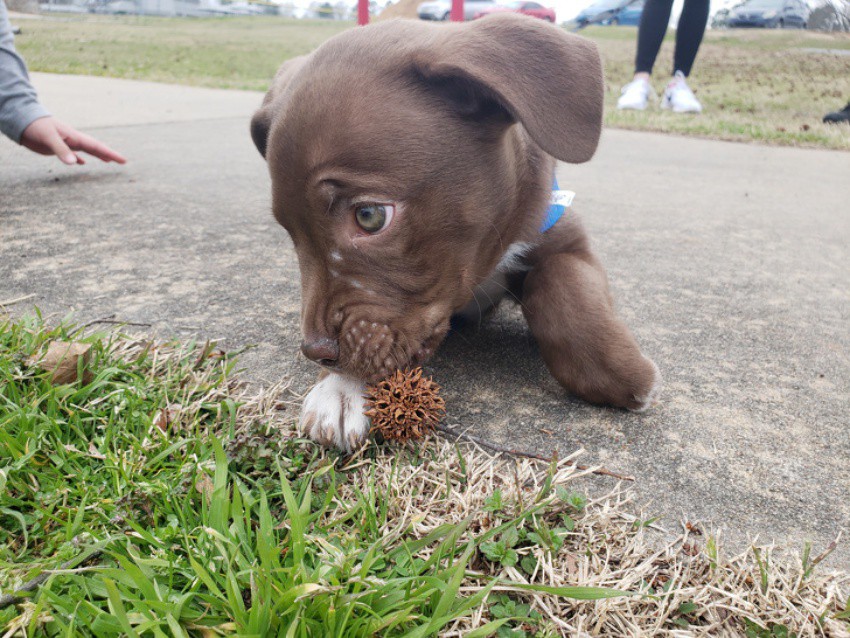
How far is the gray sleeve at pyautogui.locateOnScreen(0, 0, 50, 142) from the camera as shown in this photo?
4.11 metres

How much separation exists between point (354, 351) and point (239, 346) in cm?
67

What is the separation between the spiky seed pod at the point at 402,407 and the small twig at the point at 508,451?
10cm

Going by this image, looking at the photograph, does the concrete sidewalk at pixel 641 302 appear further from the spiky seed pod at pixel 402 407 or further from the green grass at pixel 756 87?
the green grass at pixel 756 87

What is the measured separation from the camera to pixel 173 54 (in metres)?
19.3

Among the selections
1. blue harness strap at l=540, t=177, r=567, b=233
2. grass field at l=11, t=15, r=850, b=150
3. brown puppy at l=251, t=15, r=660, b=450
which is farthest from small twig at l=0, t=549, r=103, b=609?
grass field at l=11, t=15, r=850, b=150

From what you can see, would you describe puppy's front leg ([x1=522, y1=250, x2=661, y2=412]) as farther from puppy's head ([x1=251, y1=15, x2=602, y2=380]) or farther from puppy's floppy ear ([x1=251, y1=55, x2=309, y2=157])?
puppy's floppy ear ([x1=251, y1=55, x2=309, y2=157])

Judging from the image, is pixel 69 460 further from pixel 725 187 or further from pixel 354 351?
pixel 725 187

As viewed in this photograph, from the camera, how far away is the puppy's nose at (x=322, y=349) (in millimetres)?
1826

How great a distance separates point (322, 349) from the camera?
1.83 m

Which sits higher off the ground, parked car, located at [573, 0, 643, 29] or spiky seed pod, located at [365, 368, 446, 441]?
parked car, located at [573, 0, 643, 29]

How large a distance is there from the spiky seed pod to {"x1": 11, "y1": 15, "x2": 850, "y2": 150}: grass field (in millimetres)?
6439

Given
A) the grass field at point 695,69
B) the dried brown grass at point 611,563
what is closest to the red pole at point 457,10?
the dried brown grass at point 611,563

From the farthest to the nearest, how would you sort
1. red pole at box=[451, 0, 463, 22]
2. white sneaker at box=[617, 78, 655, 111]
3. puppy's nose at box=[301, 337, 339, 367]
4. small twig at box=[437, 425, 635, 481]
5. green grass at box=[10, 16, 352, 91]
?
1. green grass at box=[10, 16, 352, 91]
2. white sneaker at box=[617, 78, 655, 111]
3. red pole at box=[451, 0, 463, 22]
4. puppy's nose at box=[301, 337, 339, 367]
5. small twig at box=[437, 425, 635, 481]

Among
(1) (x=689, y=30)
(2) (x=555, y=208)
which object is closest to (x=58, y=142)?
(2) (x=555, y=208)
